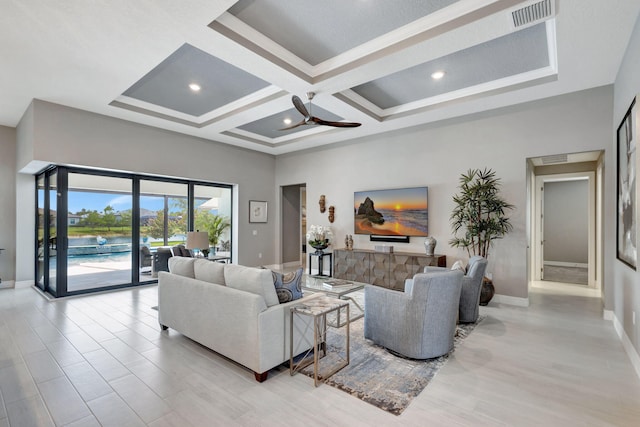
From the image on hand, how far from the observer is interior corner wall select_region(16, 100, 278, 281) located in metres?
4.88

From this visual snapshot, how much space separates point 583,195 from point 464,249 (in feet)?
19.7

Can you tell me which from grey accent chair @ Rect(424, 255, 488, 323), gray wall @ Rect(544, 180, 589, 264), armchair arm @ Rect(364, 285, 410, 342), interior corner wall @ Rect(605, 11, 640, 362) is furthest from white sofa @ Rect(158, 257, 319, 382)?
gray wall @ Rect(544, 180, 589, 264)

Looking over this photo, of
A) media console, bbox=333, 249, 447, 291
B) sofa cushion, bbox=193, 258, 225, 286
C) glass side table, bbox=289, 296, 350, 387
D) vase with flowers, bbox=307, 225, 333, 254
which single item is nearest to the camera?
glass side table, bbox=289, 296, 350, 387

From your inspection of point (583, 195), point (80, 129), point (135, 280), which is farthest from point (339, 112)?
point (583, 195)

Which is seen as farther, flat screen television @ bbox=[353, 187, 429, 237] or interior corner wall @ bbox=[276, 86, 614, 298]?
flat screen television @ bbox=[353, 187, 429, 237]

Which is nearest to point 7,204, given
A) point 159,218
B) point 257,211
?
point 159,218

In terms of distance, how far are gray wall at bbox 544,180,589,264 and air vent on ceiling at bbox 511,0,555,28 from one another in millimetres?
7981

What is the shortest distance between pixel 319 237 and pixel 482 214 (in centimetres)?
329

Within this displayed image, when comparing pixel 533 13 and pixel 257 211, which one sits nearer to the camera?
pixel 533 13

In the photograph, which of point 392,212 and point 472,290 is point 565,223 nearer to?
point 392,212

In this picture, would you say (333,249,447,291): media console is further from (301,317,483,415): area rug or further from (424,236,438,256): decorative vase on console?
(301,317,483,415): area rug

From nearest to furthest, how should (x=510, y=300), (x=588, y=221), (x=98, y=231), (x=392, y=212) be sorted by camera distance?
(x=510, y=300), (x=98, y=231), (x=392, y=212), (x=588, y=221)

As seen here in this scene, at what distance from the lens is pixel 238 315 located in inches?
106

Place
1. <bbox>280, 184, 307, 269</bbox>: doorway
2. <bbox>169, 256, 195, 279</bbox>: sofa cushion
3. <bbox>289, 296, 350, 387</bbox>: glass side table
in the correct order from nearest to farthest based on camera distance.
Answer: <bbox>289, 296, 350, 387</bbox>: glass side table, <bbox>169, 256, 195, 279</bbox>: sofa cushion, <bbox>280, 184, 307, 269</bbox>: doorway
